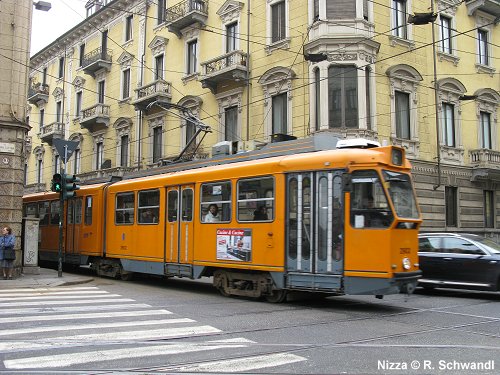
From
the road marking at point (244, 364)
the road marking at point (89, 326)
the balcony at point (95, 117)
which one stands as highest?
the balcony at point (95, 117)

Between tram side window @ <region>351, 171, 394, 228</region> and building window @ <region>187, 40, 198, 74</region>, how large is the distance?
1970 cm

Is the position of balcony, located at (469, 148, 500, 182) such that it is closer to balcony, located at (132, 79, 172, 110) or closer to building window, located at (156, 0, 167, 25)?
balcony, located at (132, 79, 172, 110)

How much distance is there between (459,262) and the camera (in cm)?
1280

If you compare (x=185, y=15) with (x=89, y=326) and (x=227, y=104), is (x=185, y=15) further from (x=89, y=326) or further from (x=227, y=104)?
(x=89, y=326)

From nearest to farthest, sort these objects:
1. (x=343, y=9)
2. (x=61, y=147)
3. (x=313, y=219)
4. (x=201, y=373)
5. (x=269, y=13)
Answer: (x=201, y=373) < (x=313, y=219) < (x=61, y=147) < (x=343, y=9) < (x=269, y=13)

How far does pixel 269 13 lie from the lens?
23453 mm

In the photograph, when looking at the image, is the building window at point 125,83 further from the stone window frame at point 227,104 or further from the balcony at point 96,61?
the stone window frame at point 227,104

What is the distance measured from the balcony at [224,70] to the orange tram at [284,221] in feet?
34.3

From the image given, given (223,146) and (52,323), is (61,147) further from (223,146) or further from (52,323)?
(52,323)

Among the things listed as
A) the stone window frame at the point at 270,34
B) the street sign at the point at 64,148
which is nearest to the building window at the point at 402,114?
the stone window frame at the point at 270,34

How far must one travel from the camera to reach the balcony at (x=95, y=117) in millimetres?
33781

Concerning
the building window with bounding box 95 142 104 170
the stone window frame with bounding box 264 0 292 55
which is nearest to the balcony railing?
A: the stone window frame with bounding box 264 0 292 55

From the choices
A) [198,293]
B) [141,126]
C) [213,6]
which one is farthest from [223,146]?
[141,126]

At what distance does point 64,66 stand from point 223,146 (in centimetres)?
3079
